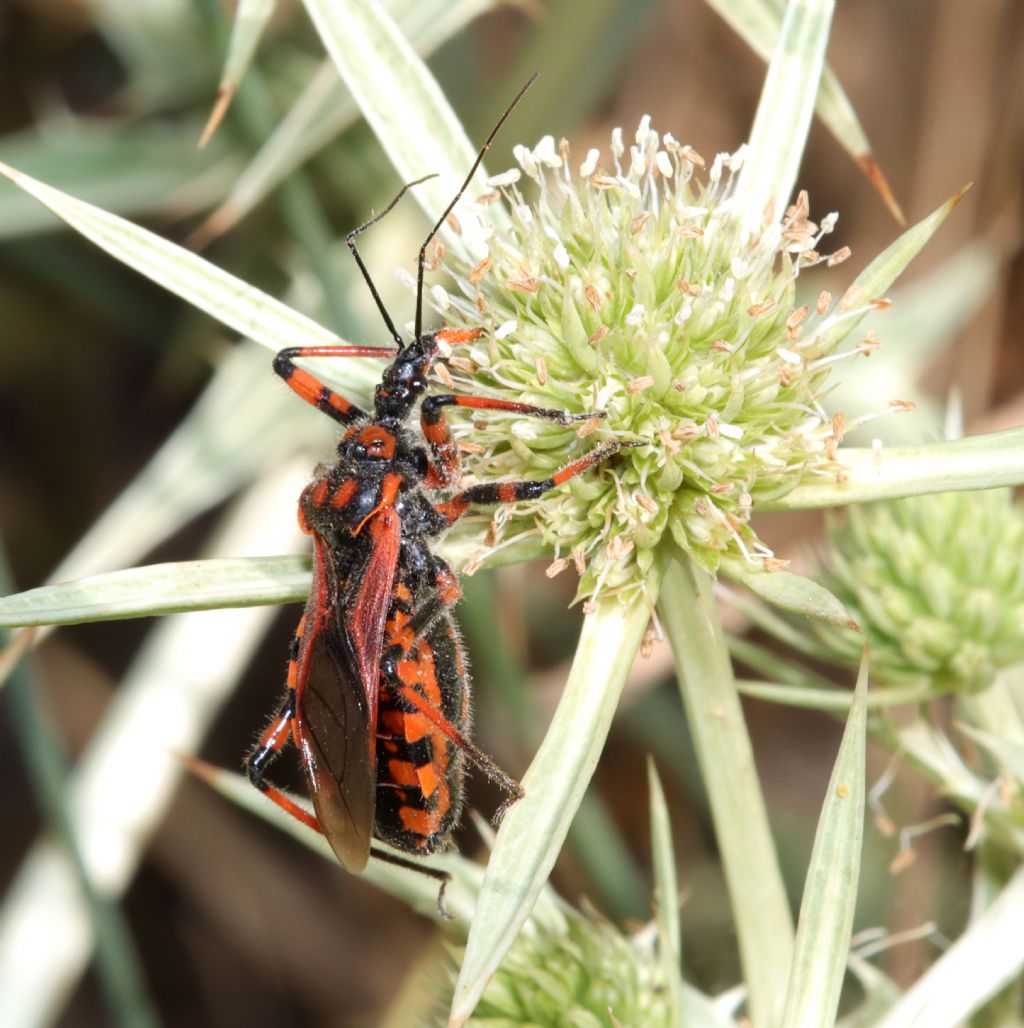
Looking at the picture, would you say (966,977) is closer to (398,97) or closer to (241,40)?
(398,97)

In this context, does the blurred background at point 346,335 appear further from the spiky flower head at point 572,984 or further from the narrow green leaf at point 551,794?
the narrow green leaf at point 551,794

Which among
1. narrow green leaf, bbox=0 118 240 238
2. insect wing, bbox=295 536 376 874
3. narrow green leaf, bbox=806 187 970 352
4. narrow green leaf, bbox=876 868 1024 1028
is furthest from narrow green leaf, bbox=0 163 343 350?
narrow green leaf, bbox=0 118 240 238

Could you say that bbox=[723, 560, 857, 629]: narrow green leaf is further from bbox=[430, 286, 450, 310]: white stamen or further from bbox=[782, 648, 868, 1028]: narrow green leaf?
bbox=[430, 286, 450, 310]: white stamen

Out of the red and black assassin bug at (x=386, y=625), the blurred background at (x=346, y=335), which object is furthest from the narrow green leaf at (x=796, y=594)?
the blurred background at (x=346, y=335)

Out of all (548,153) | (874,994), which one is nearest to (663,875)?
(874,994)

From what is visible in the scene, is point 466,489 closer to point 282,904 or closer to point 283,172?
point 283,172
